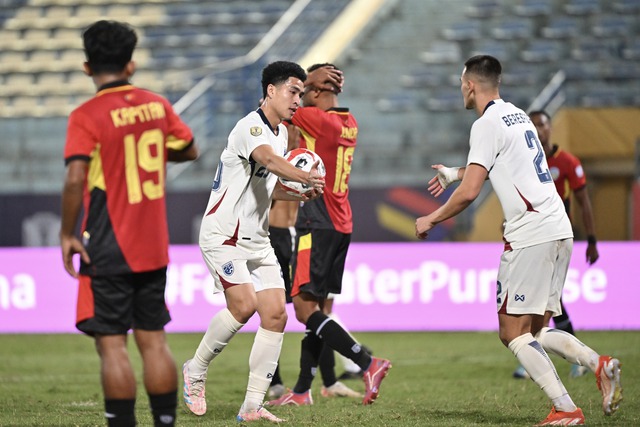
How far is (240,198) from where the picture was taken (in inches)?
260

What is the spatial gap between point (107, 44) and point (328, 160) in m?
3.06

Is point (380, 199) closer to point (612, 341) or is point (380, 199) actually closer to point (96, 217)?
point (612, 341)

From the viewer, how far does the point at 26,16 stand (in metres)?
21.8

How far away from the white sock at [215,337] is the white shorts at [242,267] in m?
0.19

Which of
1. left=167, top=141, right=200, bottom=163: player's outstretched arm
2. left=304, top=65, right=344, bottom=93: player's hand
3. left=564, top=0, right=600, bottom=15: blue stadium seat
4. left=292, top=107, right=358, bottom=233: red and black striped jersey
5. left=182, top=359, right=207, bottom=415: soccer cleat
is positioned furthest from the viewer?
left=564, top=0, right=600, bottom=15: blue stadium seat

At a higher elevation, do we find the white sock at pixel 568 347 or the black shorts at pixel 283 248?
the black shorts at pixel 283 248

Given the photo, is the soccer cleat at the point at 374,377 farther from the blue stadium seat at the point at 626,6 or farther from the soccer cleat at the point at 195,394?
the blue stadium seat at the point at 626,6

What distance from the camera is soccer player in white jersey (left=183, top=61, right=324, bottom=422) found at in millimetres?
6551

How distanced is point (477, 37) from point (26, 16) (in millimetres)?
9174

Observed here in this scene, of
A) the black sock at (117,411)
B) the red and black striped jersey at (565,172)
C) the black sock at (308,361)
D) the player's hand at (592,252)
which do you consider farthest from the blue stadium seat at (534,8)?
the black sock at (117,411)

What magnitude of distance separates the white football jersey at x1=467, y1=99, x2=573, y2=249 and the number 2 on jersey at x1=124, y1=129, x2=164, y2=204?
195 centimetres

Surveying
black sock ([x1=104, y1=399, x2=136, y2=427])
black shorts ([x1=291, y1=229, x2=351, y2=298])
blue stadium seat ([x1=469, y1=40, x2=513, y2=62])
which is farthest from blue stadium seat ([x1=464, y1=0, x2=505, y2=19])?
black sock ([x1=104, y1=399, x2=136, y2=427])

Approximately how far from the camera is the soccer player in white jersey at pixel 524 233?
6031 millimetres

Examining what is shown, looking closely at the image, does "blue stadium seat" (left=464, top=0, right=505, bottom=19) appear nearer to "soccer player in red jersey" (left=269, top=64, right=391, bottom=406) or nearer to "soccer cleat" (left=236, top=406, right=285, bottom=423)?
"soccer player in red jersey" (left=269, top=64, right=391, bottom=406)
